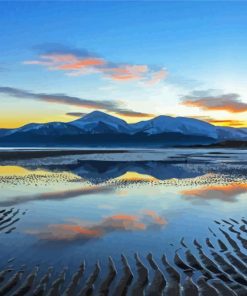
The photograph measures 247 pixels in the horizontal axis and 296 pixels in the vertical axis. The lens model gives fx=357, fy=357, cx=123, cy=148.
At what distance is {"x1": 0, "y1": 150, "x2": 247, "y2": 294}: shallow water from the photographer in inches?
444

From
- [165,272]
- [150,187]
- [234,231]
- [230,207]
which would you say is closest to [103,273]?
[165,272]

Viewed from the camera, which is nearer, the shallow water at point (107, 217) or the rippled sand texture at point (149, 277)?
the rippled sand texture at point (149, 277)

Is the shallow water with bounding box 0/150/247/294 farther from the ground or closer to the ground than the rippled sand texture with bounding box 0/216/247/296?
closer to the ground

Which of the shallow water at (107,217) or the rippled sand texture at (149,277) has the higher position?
the rippled sand texture at (149,277)

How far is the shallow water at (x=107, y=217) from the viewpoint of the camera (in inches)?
444

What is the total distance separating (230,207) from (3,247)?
39.7ft

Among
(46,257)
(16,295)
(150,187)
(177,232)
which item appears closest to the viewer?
(16,295)

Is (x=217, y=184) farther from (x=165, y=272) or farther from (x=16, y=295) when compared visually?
(x=16, y=295)

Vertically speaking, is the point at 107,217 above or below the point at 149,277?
below

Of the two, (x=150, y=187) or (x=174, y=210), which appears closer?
(x=174, y=210)

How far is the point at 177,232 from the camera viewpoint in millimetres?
13742

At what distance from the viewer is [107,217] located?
16578 mm

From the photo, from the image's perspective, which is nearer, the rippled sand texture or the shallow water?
the rippled sand texture

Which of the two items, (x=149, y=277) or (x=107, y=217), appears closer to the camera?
(x=149, y=277)
